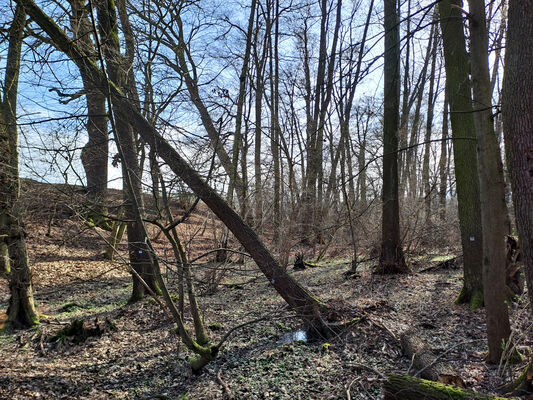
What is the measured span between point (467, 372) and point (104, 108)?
18.8 ft

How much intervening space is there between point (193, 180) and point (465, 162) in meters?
4.33

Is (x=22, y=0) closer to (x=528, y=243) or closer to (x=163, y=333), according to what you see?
(x=163, y=333)

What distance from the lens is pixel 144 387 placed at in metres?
4.20

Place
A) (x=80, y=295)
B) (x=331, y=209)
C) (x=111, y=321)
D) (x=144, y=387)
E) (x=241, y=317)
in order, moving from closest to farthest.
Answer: (x=144, y=387) → (x=111, y=321) → (x=241, y=317) → (x=80, y=295) → (x=331, y=209)

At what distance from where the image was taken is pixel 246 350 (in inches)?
200

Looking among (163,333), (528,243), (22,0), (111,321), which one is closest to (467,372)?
(528,243)

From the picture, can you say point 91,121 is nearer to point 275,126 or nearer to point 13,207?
point 13,207

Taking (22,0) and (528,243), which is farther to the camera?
(22,0)

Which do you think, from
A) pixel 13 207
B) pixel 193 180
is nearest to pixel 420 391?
pixel 193 180

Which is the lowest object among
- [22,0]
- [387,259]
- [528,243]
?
[387,259]

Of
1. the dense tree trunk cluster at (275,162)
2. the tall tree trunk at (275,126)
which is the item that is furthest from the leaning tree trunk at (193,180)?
the tall tree trunk at (275,126)

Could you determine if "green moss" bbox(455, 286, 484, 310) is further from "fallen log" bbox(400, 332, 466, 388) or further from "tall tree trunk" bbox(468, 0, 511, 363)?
"tall tree trunk" bbox(468, 0, 511, 363)

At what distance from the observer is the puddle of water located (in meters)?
5.27

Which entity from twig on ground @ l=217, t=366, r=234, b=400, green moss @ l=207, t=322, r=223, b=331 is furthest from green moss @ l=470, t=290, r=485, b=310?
twig on ground @ l=217, t=366, r=234, b=400
